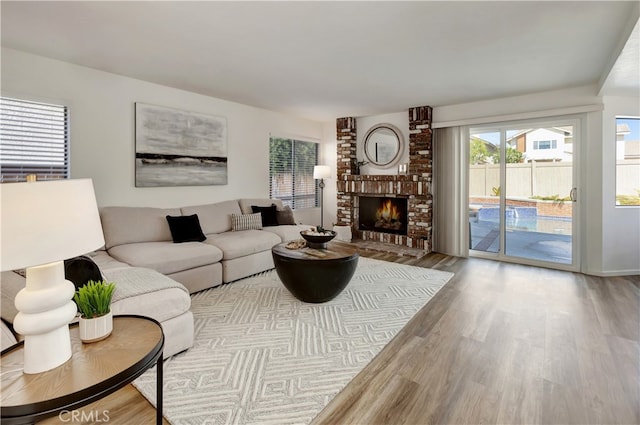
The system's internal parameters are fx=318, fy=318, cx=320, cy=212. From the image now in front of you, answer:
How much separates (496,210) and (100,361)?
533cm

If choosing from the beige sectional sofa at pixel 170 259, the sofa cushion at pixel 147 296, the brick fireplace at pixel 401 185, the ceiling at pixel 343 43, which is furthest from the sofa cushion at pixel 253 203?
the sofa cushion at pixel 147 296

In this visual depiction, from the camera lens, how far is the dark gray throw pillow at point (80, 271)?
1884mm

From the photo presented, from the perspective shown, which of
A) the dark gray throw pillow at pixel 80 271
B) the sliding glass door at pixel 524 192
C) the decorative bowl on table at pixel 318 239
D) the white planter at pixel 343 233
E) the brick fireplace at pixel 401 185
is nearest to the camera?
the dark gray throw pillow at pixel 80 271

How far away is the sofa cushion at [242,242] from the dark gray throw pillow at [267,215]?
50cm

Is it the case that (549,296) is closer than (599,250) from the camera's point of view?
Yes

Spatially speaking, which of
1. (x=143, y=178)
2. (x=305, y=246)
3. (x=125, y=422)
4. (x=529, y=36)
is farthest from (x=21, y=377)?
(x=529, y=36)

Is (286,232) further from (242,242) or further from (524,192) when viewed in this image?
(524,192)

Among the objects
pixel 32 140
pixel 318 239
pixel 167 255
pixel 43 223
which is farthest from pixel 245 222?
pixel 43 223

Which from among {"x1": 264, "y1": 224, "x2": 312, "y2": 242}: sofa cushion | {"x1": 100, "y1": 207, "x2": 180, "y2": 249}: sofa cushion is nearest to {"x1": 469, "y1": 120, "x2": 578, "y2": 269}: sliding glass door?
{"x1": 264, "y1": 224, "x2": 312, "y2": 242}: sofa cushion

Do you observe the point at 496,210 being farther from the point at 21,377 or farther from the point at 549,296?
the point at 21,377

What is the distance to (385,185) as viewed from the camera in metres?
5.90

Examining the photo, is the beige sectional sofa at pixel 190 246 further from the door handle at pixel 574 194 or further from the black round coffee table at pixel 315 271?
the door handle at pixel 574 194

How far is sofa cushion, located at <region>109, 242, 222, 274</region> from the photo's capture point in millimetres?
3099

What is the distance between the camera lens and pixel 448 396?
186 cm
